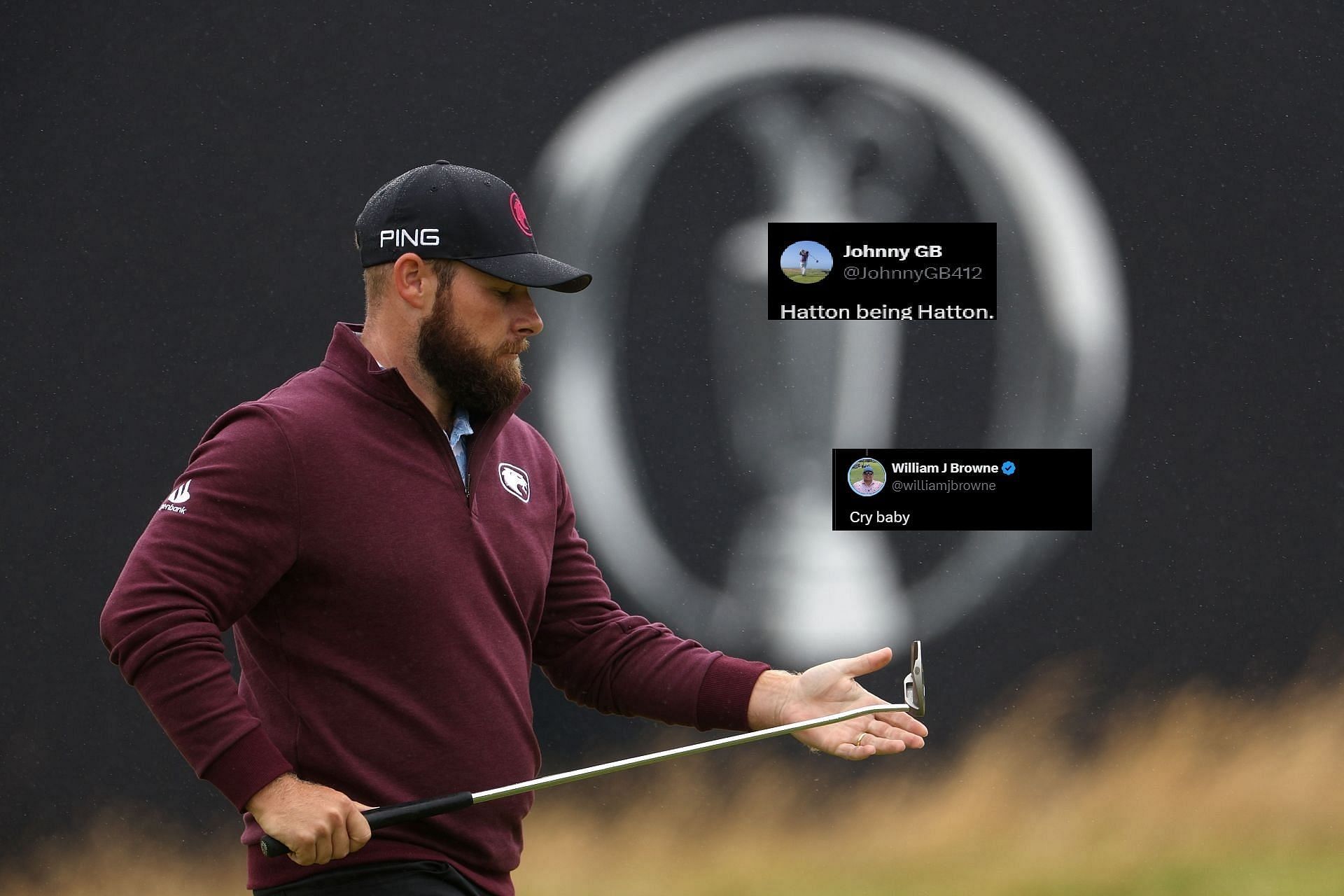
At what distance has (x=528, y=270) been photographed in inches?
78.5

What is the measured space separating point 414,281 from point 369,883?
0.80 meters

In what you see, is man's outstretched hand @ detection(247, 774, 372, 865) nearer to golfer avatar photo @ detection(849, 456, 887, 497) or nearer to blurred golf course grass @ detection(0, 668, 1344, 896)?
blurred golf course grass @ detection(0, 668, 1344, 896)

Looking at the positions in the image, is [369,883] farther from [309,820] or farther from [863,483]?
[863,483]

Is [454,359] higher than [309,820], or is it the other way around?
[454,359]

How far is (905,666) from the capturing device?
3.15 meters

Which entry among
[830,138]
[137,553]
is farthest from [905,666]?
[137,553]

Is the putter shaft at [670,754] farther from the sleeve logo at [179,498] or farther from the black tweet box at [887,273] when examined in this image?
the black tweet box at [887,273]

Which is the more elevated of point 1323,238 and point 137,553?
point 1323,238

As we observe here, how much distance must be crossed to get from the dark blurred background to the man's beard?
43.9 inches

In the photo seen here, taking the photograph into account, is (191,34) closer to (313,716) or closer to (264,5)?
(264,5)

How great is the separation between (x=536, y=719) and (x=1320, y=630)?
1702 mm

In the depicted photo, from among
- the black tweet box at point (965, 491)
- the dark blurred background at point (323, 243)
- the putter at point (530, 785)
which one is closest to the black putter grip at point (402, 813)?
the putter at point (530, 785)

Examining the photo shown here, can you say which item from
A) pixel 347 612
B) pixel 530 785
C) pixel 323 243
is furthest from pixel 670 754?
pixel 323 243

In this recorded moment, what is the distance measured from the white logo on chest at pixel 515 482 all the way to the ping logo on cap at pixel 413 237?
13.4 inches
